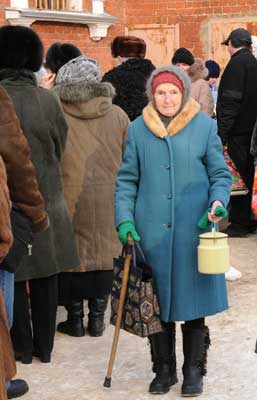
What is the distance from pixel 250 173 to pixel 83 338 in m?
3.51

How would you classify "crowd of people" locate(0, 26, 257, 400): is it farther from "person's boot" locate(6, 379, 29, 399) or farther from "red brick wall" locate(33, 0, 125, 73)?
"red brick wall" locate(33, 0, 125, 73)

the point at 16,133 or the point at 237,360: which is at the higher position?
the point at 16,133

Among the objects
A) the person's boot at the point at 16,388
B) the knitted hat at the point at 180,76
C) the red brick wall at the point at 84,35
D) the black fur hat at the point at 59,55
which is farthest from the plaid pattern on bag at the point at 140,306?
the red brick wall at the point at 84,35

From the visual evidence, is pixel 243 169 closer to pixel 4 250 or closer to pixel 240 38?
pixel 240 38

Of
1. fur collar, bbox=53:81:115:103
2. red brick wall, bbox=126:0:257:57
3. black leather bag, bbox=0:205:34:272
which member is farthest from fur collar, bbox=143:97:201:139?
red brick wall, bbox=126:0:257:57

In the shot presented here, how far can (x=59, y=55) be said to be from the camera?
267 inches

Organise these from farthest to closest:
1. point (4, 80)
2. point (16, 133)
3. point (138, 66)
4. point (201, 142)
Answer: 1. point (138, 66)
2. point (4, 80)
3. point (201, 142)
4. point (16, 133)

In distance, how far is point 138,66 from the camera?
6.60 meters

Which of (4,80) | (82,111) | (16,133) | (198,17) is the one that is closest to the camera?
(16,133)

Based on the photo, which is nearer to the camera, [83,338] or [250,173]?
[83,338]

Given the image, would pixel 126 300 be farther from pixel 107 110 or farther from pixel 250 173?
pixel 250 173

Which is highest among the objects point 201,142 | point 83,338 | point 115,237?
point 201,142

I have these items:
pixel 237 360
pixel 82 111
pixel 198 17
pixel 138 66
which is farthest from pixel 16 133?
pixel 198 17

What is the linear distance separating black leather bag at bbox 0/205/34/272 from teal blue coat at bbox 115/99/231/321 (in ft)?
1.82
